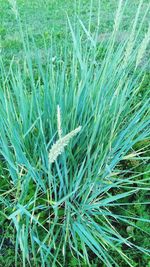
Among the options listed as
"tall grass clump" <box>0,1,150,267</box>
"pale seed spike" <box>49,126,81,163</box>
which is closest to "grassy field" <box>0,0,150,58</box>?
"tall grass clump" <box>0,1,150,267</box>

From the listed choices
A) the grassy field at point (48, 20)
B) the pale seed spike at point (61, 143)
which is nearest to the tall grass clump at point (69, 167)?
Result: the pale seed spike at point (61, 143)

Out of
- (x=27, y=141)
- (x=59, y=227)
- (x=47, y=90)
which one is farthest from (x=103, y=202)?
(x=47, y=90)

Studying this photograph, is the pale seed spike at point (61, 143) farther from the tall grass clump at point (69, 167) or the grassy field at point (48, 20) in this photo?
the grassy field at point (48, 20)

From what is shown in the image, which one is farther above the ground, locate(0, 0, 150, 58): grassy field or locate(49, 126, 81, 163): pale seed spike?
locate(49, 126, 81, 163): pale seed spike

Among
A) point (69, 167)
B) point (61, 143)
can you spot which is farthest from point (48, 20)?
point (61, 143)

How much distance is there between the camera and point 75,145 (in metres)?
1.77

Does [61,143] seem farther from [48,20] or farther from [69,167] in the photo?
[48,20]

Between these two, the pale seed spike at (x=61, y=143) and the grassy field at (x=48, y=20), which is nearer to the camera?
the pale seed spike at (x=61, y=143)

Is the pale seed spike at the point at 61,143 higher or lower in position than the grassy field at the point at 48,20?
higher

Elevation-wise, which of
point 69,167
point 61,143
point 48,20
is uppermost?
point 61,143

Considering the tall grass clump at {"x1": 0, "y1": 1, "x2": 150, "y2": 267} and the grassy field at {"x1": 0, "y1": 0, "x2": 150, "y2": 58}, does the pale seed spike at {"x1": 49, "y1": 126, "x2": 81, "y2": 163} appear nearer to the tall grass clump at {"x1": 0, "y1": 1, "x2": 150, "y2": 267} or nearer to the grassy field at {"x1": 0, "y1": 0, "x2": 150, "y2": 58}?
the tall grass clump at {"x1": 0, "y1": 1, "x2": 150, "y2": 267}

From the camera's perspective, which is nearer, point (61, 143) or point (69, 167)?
point (61, 143)

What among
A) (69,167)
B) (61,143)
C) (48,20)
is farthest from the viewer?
(48,20)

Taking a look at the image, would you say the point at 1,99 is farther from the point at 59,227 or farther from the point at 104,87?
the point at 59,227
